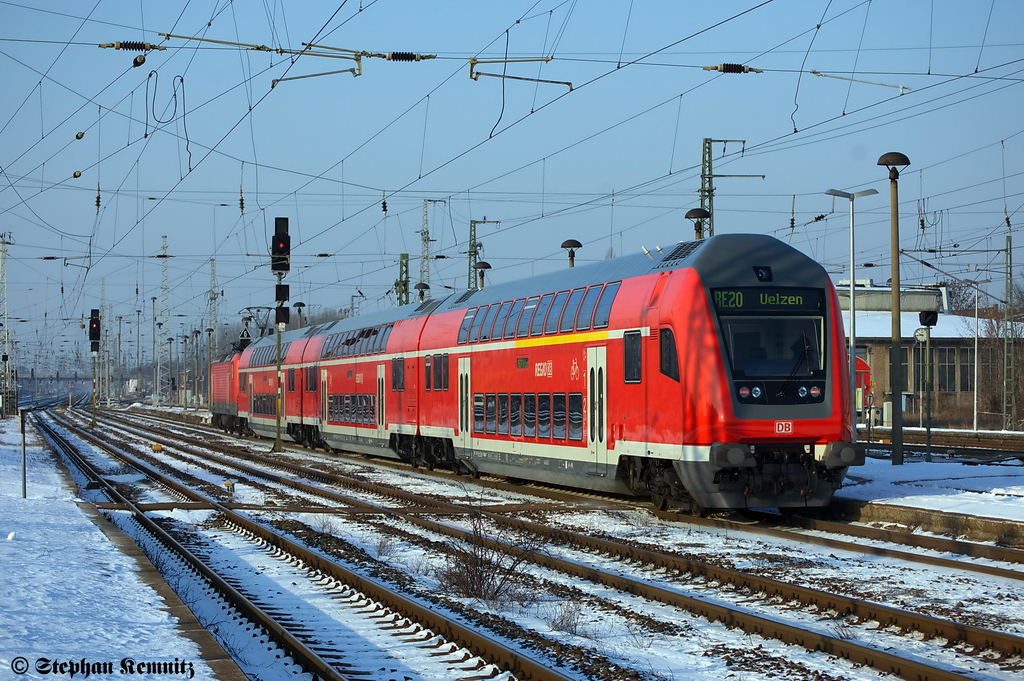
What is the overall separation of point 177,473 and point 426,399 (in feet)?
24.0

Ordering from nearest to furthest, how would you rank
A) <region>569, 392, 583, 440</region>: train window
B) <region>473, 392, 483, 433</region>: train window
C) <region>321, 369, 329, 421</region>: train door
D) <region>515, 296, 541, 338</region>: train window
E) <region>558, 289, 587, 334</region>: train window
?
<region>569, 392, 583, 440</region>: train window
<region>558, 289, 587, 334</region>: train window
<region>515, 296, 541, 338</region>: train window
<region>473, 392, 483, 433</region>: train window
<region>321, 369, 329, 421</region>: train door

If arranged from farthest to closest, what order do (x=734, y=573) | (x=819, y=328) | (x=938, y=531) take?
(x=819, y=328) → (x=938, y=531) → (x=734, y=573)

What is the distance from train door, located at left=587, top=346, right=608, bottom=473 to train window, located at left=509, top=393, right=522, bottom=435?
9.89ft

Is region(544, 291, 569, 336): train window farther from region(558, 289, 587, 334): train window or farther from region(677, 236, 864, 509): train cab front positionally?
region(677, 236, 864, 509): train cab front

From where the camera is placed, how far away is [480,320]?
23.2 meters

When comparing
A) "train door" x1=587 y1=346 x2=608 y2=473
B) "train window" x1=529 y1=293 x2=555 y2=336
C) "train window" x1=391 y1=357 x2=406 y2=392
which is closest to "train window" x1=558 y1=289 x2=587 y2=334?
"train window" x1=529 y1=293 x2=555 y2=336

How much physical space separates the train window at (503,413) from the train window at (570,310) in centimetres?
281

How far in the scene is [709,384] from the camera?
1495 cm

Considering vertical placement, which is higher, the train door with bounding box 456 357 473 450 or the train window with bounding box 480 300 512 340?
the train window with bounding box 480 300 512 340

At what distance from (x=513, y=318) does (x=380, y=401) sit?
31.5 feet

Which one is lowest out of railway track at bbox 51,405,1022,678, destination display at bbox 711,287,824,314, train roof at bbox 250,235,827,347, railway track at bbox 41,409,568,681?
railway track at bbox 41,409,568,681

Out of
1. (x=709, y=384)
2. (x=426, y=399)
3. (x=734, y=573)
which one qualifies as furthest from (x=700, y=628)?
(x=426, y=399)

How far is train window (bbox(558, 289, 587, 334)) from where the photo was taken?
18922 millimetres

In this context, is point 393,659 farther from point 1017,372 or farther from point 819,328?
point 1017,372
